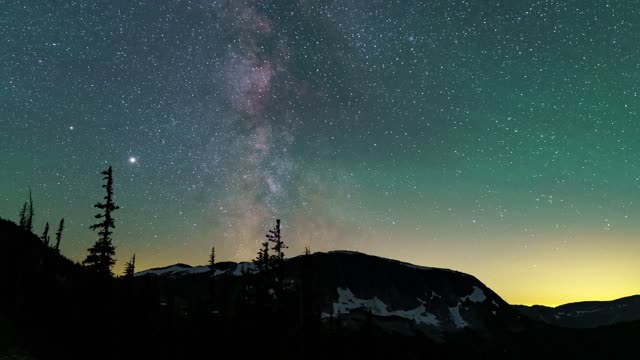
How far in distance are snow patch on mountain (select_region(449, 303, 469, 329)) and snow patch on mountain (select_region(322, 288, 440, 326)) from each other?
645cm

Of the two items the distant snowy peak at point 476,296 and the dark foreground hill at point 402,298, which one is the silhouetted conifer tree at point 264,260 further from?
the distant snowy peak at point 476,296

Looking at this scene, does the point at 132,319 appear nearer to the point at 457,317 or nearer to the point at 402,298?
the point at 457,317

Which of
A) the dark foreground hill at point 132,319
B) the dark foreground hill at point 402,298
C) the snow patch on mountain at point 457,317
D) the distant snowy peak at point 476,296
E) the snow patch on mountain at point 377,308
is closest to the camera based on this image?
the dark foreground hill at point 132,319

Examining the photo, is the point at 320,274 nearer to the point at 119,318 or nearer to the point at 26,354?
the point at 119,318

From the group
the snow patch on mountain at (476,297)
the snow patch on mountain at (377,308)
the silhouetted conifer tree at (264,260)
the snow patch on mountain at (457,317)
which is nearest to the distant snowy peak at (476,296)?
the snow patch on mountain at (476,297)

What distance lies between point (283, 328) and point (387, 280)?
155m

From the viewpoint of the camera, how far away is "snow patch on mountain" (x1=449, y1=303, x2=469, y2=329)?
164450 mm

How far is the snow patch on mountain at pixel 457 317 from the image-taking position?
6474 inches

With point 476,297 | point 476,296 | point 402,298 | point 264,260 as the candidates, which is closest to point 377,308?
point 402,298

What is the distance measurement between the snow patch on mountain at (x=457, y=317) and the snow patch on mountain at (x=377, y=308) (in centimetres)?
645

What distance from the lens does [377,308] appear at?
168 m

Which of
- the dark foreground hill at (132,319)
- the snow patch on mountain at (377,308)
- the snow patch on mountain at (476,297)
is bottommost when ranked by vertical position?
the dark foreground hill at (132,319)

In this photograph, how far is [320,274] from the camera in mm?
182875

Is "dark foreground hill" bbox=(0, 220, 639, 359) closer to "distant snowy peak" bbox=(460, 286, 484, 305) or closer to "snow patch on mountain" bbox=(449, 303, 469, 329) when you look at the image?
"snow patch on mountain" bbox=(449, 303, 469, 329)
